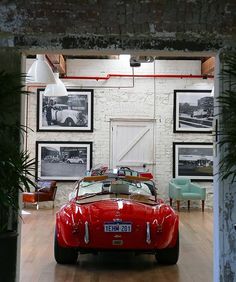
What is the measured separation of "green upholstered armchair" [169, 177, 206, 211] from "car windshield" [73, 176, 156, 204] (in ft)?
17.1

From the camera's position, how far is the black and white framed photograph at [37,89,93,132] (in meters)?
13.2

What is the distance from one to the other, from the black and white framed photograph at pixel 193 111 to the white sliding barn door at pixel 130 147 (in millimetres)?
916

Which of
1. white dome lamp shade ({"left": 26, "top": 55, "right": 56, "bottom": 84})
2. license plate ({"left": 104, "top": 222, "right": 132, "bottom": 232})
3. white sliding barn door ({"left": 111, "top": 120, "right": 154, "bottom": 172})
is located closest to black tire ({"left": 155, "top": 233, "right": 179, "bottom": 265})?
license plate ({"left": 104, "top": 222, "right": 132, "bottom": 232})

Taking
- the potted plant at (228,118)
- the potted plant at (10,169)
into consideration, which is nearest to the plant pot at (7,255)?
the potted plant at (10,169)

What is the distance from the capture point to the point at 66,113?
1326 centimetres

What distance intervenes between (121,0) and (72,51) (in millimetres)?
657

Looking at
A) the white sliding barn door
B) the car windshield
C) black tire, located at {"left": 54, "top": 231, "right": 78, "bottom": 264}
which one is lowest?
black tire, located at {"left": 54, "top": 231, "right": 78, "bottom": 264}

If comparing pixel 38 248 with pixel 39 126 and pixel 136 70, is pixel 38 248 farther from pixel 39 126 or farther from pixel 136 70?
pixel 136 70

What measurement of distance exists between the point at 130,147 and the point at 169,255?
7.17 m

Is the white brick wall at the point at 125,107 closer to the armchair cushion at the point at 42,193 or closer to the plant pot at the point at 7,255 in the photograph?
the armchair cushion at the point at 42,193

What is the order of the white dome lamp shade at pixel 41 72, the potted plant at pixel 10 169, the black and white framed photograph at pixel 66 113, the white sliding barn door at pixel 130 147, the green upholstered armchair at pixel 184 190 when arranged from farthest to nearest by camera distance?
the black and white framed photograph at pixel 66 113
the white sliding barn door at pixel 130 147
the green upholstered armchair at pixel 184 190
the white dome lamp shade at pixel 41 72
the potted plant at pixel 10 169

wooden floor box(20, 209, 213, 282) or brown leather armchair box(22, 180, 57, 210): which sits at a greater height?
brown leather armchair box(22, 180, 57, 210)

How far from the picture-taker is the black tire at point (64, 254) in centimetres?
600

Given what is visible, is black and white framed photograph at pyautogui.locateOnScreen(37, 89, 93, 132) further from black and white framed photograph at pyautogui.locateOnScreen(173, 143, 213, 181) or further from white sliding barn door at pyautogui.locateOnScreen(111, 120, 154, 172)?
black and white framed photograph at pyautogui.locateOnScreen(173, 143, 213, 181)
